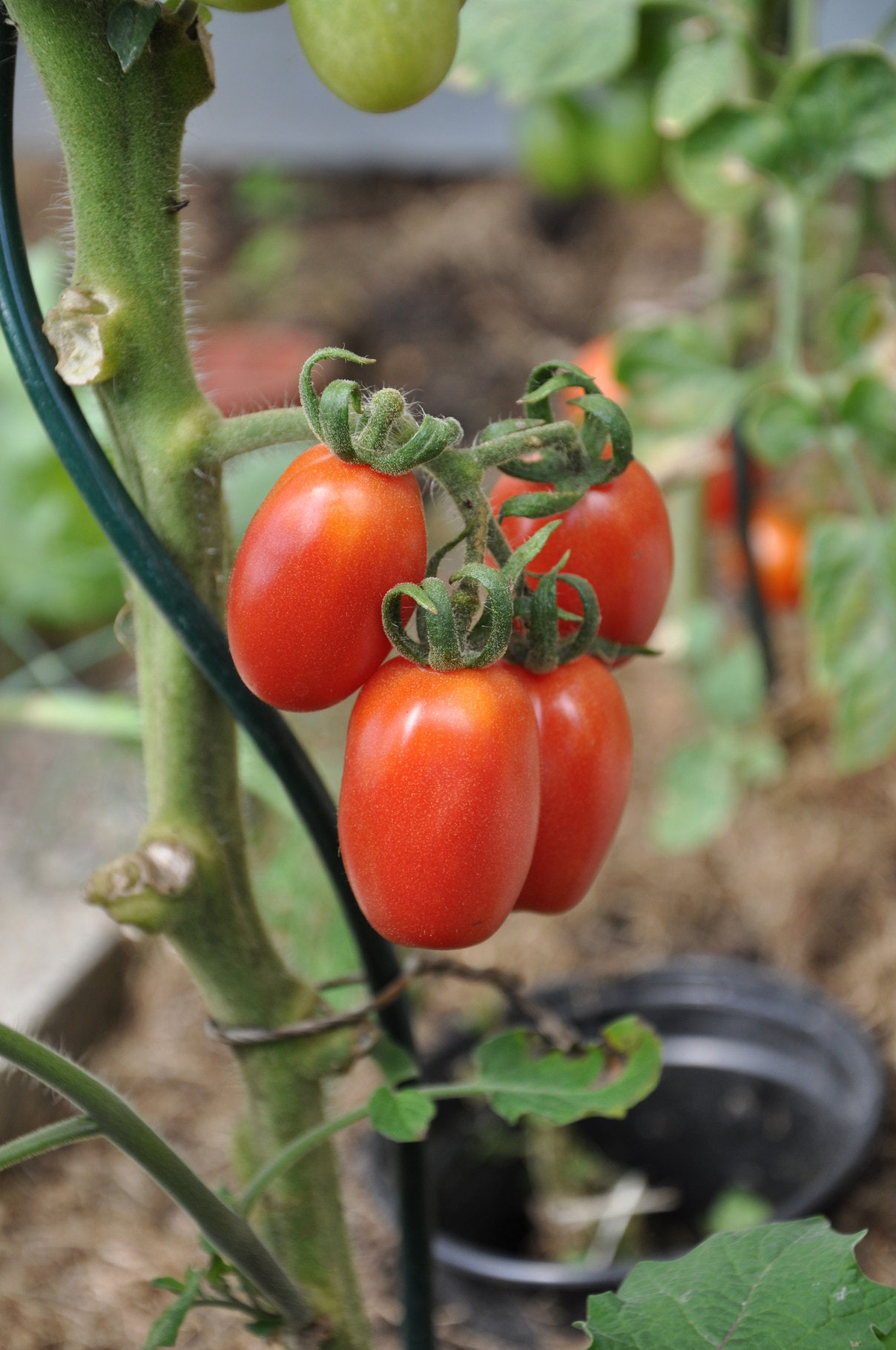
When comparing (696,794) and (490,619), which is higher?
(490,619)

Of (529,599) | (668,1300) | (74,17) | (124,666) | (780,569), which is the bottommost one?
(124,666)

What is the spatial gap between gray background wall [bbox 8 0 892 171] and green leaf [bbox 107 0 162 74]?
6.80ft

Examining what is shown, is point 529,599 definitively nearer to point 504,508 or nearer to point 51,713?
point 504,508

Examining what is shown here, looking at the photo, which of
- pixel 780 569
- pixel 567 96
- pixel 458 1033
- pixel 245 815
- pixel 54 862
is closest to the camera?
pixel 245 815

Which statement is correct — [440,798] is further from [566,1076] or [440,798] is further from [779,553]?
[779,553]

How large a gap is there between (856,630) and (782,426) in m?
0.18

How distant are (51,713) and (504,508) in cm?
Result: 85

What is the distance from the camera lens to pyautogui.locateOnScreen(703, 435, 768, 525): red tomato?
1.23 m

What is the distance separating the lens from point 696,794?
1085mm

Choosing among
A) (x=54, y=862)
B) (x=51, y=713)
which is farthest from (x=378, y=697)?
(x=54, y=862)

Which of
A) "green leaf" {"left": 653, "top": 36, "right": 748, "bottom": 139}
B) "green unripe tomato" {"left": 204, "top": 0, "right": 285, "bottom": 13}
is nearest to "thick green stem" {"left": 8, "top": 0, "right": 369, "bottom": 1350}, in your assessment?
"green unripe tomato" {"left": 204, "top": 0, "right": 285, "bottom": 13}

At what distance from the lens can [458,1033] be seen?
95 cm

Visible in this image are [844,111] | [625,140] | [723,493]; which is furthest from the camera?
[625,140]

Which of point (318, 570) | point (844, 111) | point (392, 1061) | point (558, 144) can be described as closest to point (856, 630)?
point (844, 111)
